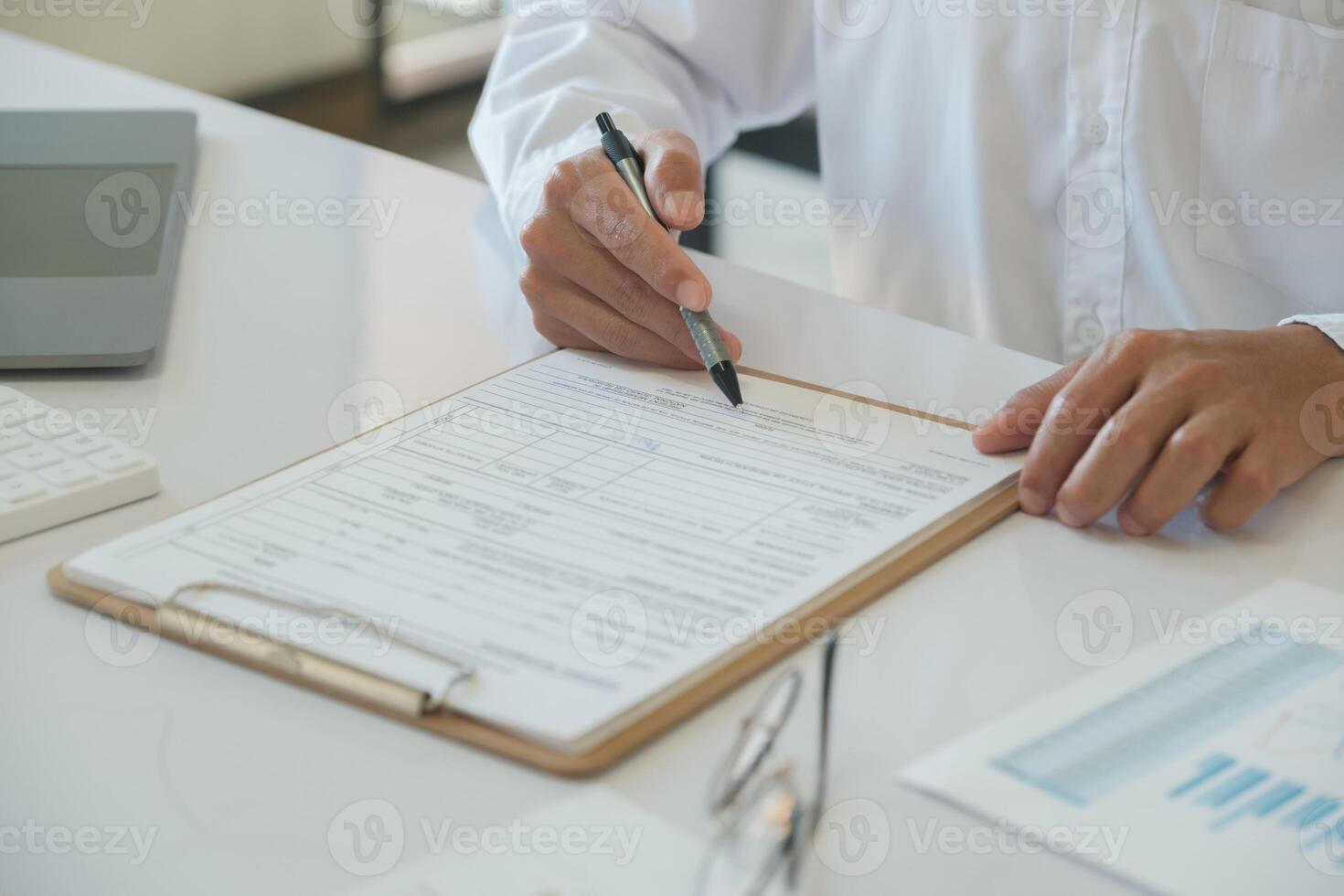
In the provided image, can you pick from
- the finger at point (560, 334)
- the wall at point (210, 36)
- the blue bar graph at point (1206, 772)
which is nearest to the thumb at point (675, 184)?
the finger at point (560, 334)

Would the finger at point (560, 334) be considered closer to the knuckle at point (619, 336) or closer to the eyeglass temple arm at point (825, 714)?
the knuckle at point (619, 336)

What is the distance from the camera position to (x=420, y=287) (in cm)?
99

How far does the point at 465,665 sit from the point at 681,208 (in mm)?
435

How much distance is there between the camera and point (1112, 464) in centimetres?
68

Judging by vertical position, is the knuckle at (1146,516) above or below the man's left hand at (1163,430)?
below

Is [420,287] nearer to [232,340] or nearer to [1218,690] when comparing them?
[232,340]

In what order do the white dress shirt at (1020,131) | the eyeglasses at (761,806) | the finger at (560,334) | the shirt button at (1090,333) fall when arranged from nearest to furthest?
the eyeglasses at (761,806) < the finger at (560,334) < the white dress shirt at (1020,131) < the shirt button at (1090,333)

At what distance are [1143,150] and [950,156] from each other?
0.63 ft

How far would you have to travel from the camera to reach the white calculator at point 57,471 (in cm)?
67

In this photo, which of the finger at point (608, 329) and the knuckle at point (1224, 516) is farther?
the finger at point (608, 329)

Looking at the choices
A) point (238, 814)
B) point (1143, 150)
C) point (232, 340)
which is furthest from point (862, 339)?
point (238, 814)

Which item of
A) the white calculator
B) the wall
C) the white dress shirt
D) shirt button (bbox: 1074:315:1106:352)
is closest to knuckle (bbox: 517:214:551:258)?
the white dress shirt

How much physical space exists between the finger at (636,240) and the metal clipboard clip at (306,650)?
1.15 ft

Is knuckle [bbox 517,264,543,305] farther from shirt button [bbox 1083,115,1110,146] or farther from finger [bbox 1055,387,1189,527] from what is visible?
shirt button [bbox 1083,115,1110,146]
